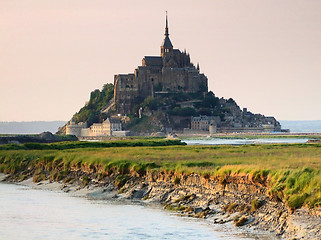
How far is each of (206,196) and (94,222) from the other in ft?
16.2

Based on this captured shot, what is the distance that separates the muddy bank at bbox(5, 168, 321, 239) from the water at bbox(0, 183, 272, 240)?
2.58ft

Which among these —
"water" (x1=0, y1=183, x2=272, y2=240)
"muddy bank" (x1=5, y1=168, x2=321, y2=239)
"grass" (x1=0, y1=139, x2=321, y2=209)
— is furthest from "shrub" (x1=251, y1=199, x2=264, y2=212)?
"water" (x1=0, y1=183, x2=272, y2=240)

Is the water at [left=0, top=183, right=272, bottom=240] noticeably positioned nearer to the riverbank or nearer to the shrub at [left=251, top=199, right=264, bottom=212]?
the riverbank

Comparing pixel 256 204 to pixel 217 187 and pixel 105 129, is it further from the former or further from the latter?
pixel 105 129

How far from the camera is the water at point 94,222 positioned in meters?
27.2

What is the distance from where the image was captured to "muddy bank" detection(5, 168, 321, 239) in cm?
2527

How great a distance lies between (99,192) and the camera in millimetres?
40094

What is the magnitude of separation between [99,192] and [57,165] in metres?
11.6

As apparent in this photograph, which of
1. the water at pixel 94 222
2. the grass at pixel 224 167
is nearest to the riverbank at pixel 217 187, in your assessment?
the grass at pixel 224 167

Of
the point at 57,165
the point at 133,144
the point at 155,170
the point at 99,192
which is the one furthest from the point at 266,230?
the point at 133,144

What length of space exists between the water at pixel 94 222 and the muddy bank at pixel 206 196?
79 centimetres

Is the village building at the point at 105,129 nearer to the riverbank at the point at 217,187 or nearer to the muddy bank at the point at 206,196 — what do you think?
the riverbank at the point at 217,187

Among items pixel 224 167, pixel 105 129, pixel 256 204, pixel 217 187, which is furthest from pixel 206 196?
pixel 105 129

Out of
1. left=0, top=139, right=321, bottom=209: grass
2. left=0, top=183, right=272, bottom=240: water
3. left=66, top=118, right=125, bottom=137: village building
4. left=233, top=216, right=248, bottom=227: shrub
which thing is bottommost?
left=0, top=183, right=272, bottom=240: water
